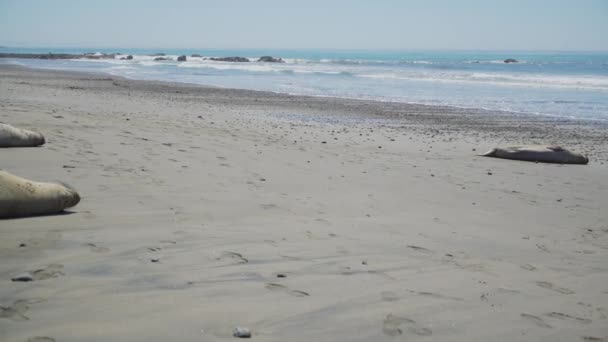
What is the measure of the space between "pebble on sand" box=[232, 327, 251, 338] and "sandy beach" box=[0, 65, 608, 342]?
0.03m

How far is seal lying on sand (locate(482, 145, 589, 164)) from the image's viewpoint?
8.42 meters

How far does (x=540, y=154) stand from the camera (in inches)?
336

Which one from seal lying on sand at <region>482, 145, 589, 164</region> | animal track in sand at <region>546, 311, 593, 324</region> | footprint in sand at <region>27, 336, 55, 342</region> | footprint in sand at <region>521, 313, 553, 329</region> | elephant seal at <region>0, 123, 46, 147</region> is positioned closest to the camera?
footprint in sand at <region>27, 336, 55, 342</region>

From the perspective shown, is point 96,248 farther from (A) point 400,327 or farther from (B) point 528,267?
(B) point 528,267

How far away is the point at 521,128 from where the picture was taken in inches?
485

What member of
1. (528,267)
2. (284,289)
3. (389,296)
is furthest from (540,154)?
(284,289)

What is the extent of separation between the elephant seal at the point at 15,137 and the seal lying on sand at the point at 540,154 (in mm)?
6812

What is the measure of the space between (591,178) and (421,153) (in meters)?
2.55

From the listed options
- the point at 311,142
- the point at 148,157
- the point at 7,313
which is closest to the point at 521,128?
the point at 311,142

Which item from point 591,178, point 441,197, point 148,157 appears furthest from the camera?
point 591,178

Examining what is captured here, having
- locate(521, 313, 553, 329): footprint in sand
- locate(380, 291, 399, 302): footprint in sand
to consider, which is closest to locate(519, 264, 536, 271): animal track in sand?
locate(521, 313, 553, 329): footprint in sand

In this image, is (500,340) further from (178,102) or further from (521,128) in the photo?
(178,102)

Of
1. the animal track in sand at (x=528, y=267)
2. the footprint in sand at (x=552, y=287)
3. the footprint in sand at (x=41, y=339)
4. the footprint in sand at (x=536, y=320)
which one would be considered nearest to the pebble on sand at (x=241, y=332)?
the footprint in sand at (x=41, y=339)

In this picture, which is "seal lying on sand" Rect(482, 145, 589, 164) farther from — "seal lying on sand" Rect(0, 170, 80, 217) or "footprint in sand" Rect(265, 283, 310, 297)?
"seal lying on sand" Rect(0, 170, 80, 217)
